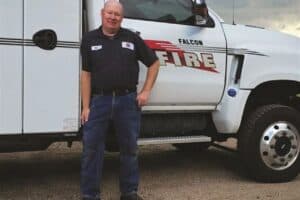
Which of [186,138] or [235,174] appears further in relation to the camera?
[235,174]

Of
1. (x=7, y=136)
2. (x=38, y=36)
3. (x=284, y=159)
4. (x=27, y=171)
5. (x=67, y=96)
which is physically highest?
(x=38, y=36)

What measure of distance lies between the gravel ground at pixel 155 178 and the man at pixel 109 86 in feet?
2.40

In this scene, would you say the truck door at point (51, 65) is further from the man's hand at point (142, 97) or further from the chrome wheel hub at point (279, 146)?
the chrome wheel hub at point (279, 146)

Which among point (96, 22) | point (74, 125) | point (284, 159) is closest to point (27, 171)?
point (74, 125)

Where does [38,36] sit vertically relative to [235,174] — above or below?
above

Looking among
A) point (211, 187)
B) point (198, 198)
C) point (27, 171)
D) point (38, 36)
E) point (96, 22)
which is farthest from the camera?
point (27, 171)

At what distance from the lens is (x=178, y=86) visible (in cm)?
582

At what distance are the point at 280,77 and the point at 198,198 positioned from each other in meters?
1.58

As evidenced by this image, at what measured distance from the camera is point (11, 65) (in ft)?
16.2

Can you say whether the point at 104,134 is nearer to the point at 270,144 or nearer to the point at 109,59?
the point at 109,59

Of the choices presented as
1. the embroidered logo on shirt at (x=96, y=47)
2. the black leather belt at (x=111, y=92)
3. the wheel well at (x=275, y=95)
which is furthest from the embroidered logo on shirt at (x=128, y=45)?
the wheel well at (x=275, y=95)

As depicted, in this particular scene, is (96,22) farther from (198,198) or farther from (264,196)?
(264,196)

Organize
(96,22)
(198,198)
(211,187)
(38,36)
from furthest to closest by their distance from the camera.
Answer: (211,187) → (198,198) → (96,22) → (38,36)

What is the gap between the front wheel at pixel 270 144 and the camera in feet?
20.6
